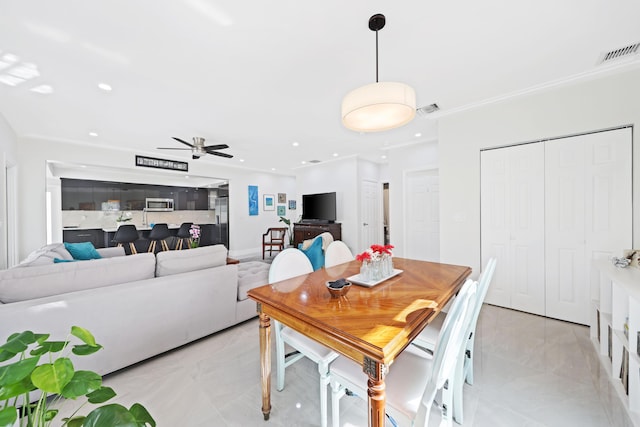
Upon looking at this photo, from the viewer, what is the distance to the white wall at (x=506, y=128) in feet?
7.79

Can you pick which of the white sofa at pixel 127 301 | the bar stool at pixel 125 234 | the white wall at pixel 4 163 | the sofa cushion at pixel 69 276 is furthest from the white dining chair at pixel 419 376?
the bar stool at pixel 125 234

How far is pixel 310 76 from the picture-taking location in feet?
8.05

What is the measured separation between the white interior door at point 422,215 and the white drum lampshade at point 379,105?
10.2 ft

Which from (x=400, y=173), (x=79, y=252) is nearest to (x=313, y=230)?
(x=400, y=173)

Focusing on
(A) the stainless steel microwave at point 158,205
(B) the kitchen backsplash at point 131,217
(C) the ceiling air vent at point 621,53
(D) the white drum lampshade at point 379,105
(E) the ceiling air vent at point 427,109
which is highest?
(C) the ceiling air vent at point 621,53

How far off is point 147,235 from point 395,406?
765cm

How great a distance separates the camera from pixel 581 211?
2578 millimetres

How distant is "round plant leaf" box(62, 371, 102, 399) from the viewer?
0.66 m

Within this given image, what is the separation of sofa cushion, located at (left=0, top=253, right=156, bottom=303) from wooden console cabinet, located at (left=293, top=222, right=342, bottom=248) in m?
4.25

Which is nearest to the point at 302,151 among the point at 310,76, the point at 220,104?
the point at 220,104

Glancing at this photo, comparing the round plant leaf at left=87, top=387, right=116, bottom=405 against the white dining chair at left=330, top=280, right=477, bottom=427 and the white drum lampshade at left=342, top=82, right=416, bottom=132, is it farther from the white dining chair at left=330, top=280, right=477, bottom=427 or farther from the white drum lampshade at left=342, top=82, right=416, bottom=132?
the white drum lampshade at left=342, top=82, right=416, bottom=132

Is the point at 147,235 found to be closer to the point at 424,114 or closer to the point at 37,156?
the point at 37,156

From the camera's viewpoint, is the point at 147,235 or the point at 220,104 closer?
the point at 220,104

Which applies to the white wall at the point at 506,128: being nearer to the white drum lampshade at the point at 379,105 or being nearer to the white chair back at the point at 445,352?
the white drum lampshade at the point at 379,105
